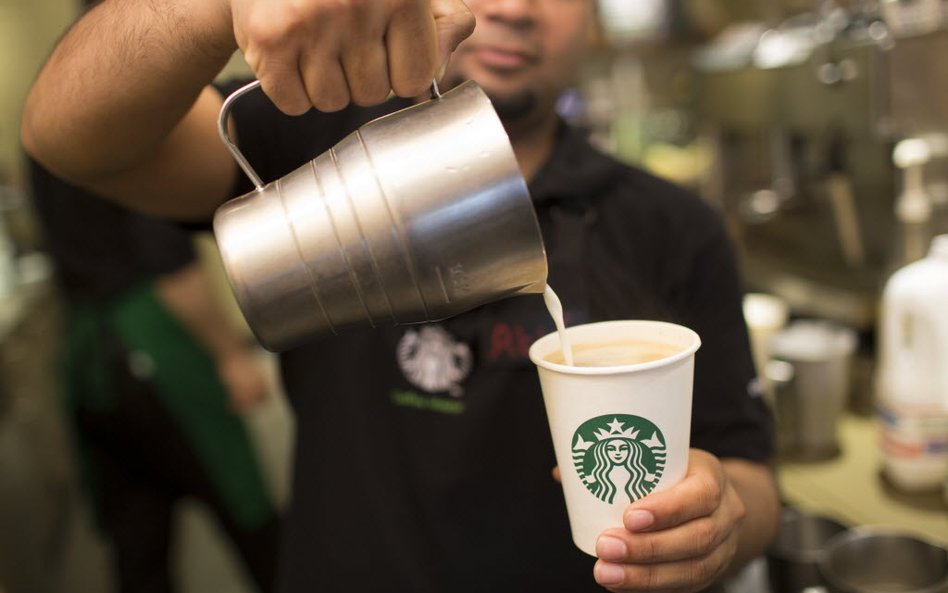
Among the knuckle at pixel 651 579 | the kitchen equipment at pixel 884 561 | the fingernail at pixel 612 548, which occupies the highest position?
the fingernail at pixel 612 548

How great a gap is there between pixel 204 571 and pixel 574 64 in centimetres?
260

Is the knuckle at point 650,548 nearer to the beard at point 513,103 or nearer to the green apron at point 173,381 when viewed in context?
the beard at point 513,103

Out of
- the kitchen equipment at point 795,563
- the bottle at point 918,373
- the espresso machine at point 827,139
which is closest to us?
the kitchen equipment at point 795,563

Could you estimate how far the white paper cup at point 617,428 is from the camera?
2.24ft

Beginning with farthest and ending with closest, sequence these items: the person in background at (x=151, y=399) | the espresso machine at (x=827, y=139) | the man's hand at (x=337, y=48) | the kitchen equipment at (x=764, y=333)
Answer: the person in background at (x=151, y=399)
the kitchen equipment at (x=764, y=333)
the espresso machine at (x=827, y=139)
the man's hand at (x=337, y=48)

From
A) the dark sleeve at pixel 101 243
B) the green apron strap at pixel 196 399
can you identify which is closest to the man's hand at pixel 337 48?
the dark sleeve at pixel 101 243

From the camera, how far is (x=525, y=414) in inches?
41.2

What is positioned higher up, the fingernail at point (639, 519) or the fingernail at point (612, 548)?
the fingernail at point (639, 519)

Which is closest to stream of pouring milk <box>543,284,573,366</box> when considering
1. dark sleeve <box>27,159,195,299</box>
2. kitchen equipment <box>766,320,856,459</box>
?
kitchen equipment <box>766,320,856,459</box>

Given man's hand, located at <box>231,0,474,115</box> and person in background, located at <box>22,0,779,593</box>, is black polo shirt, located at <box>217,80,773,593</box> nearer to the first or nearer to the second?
person in background, located at <box>22,0,779,593</box>

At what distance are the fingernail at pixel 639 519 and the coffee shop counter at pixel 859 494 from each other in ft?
2.51

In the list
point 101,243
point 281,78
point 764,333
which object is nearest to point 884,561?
point 764,333

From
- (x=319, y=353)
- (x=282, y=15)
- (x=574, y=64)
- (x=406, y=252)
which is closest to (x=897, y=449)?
(x=574, y=64)

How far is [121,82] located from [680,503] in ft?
2.17
